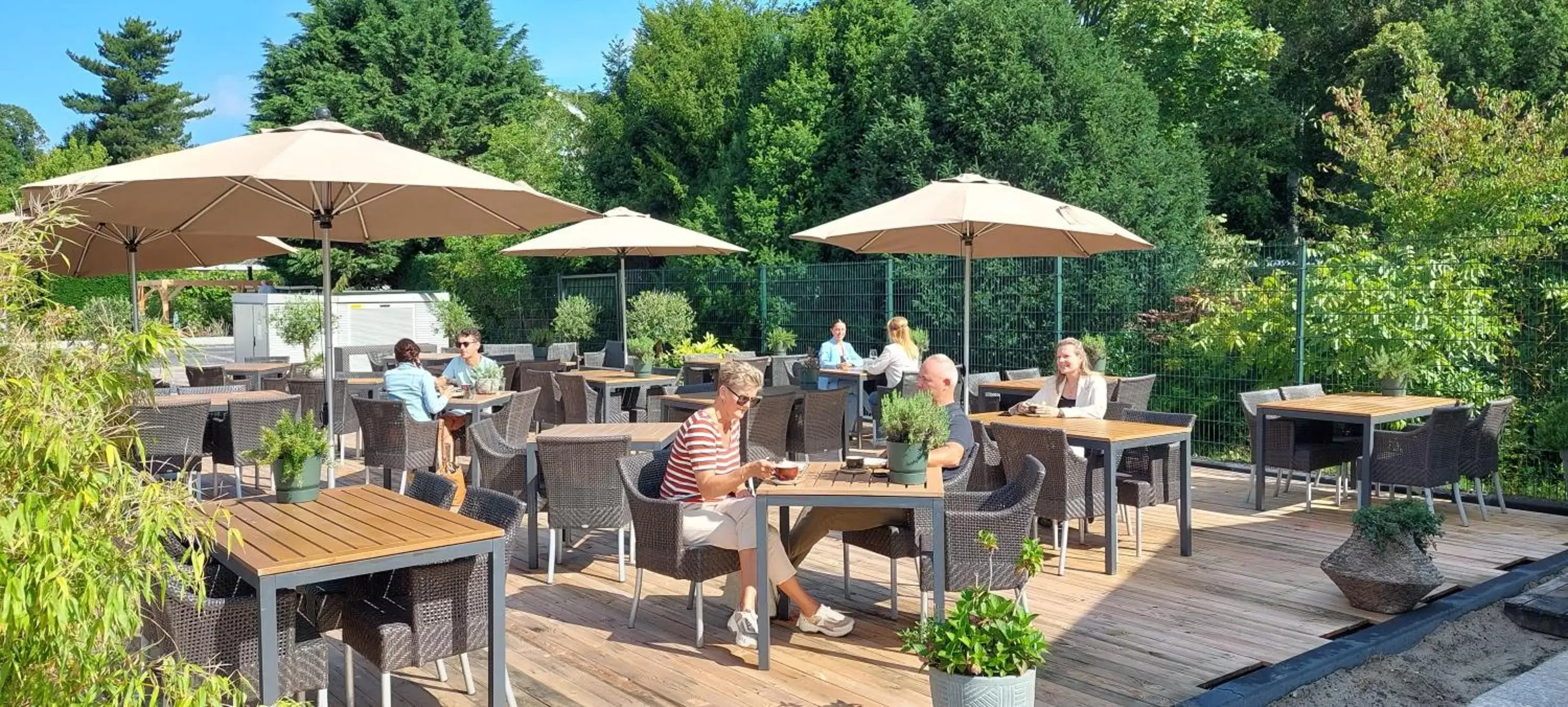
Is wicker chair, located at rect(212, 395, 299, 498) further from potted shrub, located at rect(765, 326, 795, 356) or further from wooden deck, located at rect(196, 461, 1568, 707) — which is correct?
potted shrub, located at rect(765, 326, 795, 356)

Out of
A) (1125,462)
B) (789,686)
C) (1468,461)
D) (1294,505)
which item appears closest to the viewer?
(789,686)

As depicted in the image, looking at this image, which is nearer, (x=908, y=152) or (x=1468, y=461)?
(x=1468, y=461)

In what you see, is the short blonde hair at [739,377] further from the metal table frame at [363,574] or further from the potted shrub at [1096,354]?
the potted shrub at [1096,354]

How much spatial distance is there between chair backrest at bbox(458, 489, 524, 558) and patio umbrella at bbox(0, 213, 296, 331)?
17.6 ft

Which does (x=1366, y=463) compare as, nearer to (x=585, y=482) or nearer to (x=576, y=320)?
(x=585, y=482)

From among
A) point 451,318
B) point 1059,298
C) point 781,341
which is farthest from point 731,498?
point 451,318

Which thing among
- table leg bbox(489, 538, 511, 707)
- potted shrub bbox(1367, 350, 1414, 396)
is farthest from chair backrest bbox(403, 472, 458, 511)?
potted shrub bbox(1367, 350, 1414, 396)

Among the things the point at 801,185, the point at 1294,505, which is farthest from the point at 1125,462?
the point at 801,185

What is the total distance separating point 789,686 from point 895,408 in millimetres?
1195

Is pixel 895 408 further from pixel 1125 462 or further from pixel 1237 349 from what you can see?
pixel 1237 349

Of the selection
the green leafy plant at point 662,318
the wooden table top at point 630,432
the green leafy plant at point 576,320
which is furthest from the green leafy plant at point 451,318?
the wooden table top at point 630,432

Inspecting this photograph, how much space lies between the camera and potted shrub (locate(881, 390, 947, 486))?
453 centimetres

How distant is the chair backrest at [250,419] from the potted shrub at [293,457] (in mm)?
3299

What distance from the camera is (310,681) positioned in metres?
3.33
